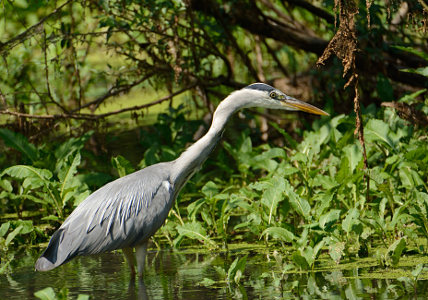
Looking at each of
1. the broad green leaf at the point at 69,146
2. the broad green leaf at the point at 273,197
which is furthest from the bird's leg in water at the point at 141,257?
the broad green leaf at the point at 69,146

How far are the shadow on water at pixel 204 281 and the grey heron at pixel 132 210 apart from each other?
0.73ft

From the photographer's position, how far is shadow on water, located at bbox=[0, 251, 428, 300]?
4.43m

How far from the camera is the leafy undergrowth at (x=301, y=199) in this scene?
5.28 metres

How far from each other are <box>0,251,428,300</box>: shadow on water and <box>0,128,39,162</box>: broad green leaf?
1.98m

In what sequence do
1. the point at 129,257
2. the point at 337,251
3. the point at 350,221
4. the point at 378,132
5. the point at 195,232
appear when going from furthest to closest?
1. the point at 378,132
2. the point at 195,232
3. the point at 129,257
4. the point at 350,221
5. the point at 337,251

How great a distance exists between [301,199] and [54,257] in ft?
6.61

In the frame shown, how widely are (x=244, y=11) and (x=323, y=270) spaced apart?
464 centimetres

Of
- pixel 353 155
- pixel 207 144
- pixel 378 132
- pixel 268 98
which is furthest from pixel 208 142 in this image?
pixel 378 132

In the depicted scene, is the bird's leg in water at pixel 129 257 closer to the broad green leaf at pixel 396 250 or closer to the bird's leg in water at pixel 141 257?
the bird's leg in water at pixel 141 257

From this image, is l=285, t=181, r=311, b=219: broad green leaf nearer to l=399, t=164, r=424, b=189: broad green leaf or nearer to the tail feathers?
l=399, t=164, r=424, b=189: broad green leaf

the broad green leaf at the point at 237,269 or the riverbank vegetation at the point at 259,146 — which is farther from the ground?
the riverbank vegetation at the point at 259,146

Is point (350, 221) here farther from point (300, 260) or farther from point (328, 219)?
point (300, 260)

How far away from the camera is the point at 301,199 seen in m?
5.68

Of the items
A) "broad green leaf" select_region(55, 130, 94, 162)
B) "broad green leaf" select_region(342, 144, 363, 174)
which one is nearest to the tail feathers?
"broad green leaf" select_region(55, 130, 94, 162)
